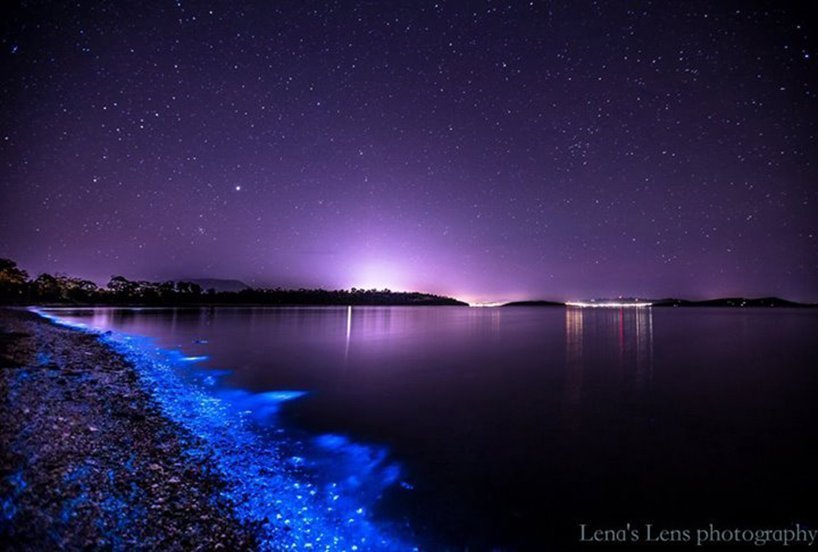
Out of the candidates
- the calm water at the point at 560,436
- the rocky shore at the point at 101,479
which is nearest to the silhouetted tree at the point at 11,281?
the calm water at the point at 560,436

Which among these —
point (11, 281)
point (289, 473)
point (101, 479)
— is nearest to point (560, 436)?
point (289, 473)

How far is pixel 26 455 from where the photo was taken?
19.1ft

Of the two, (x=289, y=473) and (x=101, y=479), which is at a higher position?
(x=101, y=479)

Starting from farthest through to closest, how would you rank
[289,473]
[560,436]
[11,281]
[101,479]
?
[11,281]
[560,436]
[289,473]
[101,479]

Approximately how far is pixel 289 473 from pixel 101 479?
2.74 meters

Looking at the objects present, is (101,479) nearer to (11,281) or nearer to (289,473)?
(289,473)

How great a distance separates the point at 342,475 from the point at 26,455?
487cm

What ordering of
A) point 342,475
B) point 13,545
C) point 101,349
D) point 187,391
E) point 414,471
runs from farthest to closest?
1. point 101,349
2. point 187,391
3. point 414,471
4. point 342,475
5. point 13,545

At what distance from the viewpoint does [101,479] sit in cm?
545

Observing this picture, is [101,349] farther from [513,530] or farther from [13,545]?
[513,530]

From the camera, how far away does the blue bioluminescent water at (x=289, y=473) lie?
5.08 meters

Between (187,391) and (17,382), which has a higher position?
(17,382)

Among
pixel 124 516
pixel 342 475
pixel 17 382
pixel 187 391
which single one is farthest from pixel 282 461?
pixel 17 382

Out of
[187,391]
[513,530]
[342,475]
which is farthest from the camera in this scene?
[187,391]
